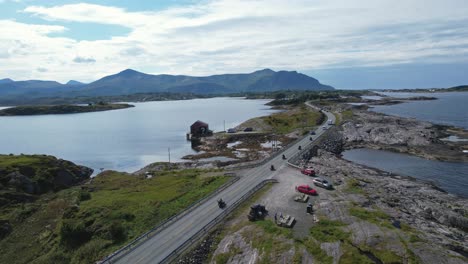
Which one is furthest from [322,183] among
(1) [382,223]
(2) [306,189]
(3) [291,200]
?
(1) [382,223]

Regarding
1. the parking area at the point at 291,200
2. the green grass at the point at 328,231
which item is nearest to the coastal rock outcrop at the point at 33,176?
the parking area at the point at 291,200

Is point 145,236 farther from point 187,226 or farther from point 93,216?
point 93,216

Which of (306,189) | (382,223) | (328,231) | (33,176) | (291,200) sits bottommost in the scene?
(33,176)

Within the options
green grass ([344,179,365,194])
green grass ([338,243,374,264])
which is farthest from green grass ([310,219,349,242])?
green grass ([344,179,365,194])

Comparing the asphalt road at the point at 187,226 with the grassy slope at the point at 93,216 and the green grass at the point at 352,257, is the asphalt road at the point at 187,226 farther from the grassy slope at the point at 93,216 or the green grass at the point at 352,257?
the green grass at the point at 352,257

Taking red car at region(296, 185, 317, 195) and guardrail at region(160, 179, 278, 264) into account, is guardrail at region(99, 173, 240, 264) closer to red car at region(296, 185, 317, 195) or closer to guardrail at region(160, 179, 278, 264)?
guardrail at region(160, 179, 278, 264)
